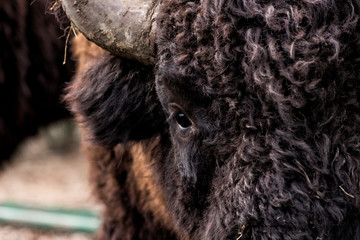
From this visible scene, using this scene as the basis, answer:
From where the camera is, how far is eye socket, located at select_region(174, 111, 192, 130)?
7.61 feet

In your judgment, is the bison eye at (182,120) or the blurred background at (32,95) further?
the blurred background at (32,95)

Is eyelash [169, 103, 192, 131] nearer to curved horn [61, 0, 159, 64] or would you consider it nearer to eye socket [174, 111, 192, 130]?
eye socket [174, 111, 192, 130]

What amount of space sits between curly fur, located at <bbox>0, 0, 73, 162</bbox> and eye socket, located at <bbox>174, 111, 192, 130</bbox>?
10.8 feet

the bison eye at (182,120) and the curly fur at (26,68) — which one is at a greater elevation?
the bison eye at (182,120)

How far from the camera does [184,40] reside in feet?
7.20

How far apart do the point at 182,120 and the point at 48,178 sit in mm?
6073

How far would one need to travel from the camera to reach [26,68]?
211 inches

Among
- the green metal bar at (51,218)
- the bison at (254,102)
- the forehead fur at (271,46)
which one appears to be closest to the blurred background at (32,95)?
the green metal bar at (51,218)

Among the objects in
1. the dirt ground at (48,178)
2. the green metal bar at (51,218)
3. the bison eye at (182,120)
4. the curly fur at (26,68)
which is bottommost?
the dirt ground at (48,178)

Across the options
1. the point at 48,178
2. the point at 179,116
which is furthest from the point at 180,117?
the point at 48,178

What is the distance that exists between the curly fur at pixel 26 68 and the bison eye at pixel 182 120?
130 inches

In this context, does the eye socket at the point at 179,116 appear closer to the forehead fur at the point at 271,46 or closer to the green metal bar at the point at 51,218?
the forehead fur at the point at 271,46

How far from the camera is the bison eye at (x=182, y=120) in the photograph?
232 cm

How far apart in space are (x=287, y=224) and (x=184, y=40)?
879 millimetres
